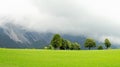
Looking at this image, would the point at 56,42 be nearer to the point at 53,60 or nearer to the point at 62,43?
the point at 62,43

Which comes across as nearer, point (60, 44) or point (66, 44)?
point (60, 44)

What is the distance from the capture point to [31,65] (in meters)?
46.9

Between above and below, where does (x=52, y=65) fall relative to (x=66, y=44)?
below

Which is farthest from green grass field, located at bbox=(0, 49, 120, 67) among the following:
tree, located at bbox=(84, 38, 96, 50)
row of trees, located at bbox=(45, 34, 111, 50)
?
tree, located at bbox=(84, 38, 96, 50)

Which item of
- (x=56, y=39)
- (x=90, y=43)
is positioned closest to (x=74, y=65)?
(x=56, y=39)

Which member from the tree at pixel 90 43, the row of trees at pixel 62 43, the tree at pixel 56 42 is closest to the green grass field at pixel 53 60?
the tree at pixel 56 42

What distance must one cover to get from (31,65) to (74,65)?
7025mm

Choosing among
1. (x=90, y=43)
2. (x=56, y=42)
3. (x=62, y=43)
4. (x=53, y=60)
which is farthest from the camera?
(x=62, y=43)

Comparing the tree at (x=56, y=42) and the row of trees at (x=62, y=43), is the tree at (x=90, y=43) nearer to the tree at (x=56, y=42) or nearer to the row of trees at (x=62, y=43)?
the row of trees at (x=62, y=43)

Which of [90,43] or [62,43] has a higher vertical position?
[62,43]

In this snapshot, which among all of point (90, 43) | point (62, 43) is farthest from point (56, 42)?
point (90, 43)

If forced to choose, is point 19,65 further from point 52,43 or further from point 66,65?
point 52,43

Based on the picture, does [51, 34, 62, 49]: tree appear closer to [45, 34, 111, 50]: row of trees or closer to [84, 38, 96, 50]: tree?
[45, 34, 111, 50]: row of trees

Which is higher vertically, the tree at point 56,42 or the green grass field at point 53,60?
the tree at point 56,42
